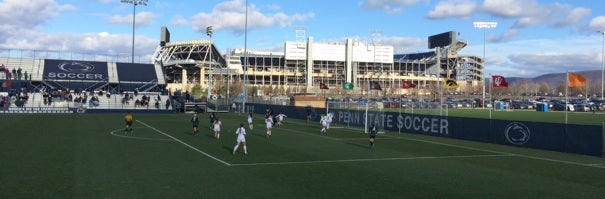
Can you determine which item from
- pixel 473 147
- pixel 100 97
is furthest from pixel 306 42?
pixel 473 147

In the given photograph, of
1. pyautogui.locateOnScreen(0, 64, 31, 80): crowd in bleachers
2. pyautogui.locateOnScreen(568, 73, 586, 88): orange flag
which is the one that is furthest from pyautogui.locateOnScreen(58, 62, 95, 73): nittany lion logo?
pyautogui.locateOnScreen(568, 73, 586, 88): orange flag

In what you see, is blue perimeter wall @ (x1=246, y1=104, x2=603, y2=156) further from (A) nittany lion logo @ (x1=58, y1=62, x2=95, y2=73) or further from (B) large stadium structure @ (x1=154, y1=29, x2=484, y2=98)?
(B) large stadium structure @ (x1=154, y1=29, x2=484, y2=98)

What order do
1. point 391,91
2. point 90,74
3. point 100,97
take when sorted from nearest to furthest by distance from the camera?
1. point 100,97
2. point 90,74
3. point 391,91

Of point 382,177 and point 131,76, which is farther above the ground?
point 131,76

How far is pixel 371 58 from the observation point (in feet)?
468

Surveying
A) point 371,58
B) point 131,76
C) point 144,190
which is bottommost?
point 144,190

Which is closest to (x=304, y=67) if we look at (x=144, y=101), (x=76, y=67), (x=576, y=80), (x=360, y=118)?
(x=76, y=67)

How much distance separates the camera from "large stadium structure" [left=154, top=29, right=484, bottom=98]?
135125mm

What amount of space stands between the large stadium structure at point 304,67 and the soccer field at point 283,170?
100 m

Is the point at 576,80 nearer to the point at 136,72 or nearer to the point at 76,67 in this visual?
the point at 136,72

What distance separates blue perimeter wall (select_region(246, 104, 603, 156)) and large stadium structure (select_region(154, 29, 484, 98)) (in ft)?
288

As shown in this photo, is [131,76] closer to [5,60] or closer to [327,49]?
[5,60]

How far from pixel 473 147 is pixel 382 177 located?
12.8 meters

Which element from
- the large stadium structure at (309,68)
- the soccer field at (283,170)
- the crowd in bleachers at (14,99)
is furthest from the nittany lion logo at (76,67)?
the soccer field at (283,170)
